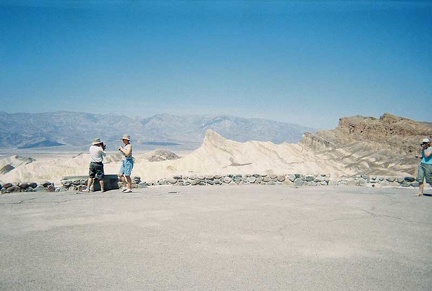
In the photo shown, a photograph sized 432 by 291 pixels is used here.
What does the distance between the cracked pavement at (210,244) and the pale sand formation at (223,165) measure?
49.2 feet

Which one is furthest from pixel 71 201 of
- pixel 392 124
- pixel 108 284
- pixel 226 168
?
pixel 392 124

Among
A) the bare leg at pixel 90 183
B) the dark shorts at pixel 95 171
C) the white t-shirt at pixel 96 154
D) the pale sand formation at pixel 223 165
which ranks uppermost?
the white t-shirt at pixel 96 154

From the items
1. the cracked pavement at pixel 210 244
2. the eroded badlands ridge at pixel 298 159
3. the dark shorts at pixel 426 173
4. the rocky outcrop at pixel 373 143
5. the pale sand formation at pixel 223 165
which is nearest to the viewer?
the cracked pavement at pixel 210 244

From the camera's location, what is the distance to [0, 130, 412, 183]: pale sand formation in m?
25.6

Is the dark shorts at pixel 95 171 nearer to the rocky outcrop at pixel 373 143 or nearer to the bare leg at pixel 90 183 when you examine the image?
the bare leg at pixel 90 183

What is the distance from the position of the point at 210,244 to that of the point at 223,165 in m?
20.3

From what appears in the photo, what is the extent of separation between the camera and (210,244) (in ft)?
20.6

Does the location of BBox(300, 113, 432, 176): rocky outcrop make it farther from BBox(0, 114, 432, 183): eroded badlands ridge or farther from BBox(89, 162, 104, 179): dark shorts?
BBox(89, 162, 104, 179): dark shorts

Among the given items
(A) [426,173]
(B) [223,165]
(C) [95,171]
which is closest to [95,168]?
(C) [95,171]

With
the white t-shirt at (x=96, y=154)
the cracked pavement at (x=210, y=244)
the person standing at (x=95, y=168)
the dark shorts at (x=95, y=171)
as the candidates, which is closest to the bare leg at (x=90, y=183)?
the person standing at (x=95, y=168)

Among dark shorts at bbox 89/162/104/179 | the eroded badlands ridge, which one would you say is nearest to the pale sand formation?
the eroded badlands ridge

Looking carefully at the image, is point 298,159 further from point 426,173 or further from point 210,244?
point 210,244

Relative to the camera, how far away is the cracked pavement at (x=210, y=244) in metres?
4.84

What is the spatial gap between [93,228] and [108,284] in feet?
8.65
